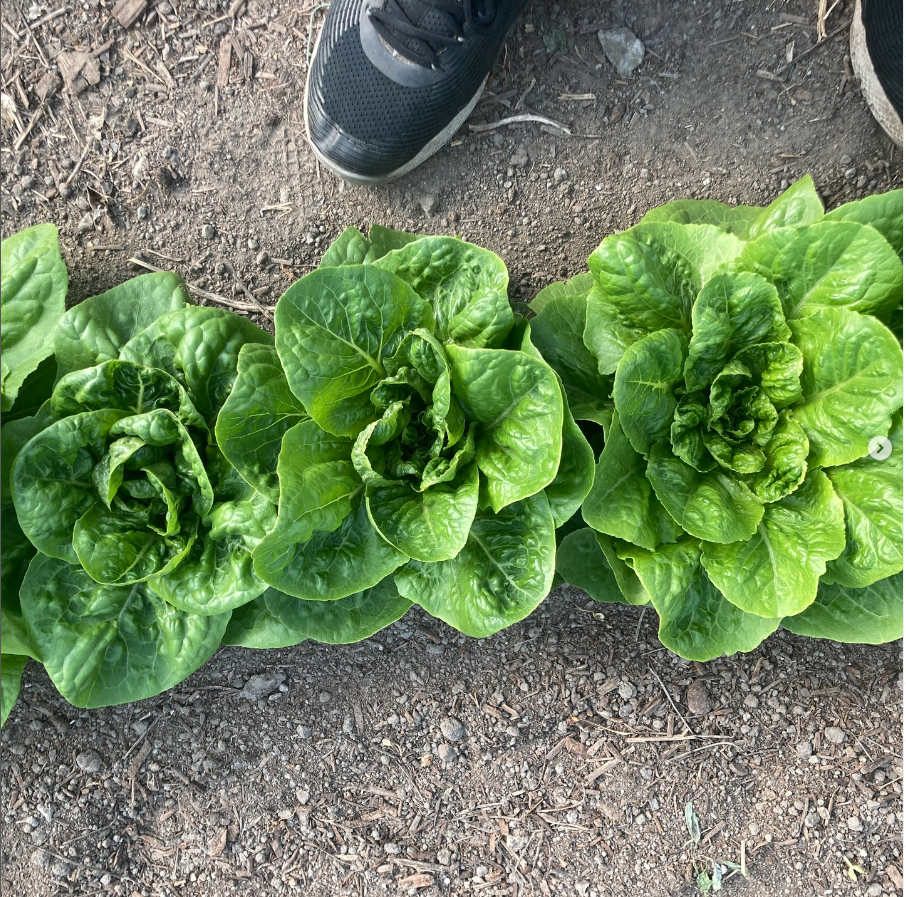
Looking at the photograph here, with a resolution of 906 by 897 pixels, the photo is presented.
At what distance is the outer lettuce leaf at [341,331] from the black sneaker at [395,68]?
41.8 inches

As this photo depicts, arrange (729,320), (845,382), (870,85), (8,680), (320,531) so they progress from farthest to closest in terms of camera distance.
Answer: (870,85), (8,680), (320,531), (729,320), (845,382)

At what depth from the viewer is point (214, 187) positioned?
134 inches

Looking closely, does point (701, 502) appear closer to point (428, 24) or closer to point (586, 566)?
point (586, 566)

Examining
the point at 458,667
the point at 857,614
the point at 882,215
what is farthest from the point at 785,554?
the point at 458,667

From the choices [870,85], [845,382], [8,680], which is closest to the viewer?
[845,382]

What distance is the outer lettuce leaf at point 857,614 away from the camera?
107 inches

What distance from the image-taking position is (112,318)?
115 inches

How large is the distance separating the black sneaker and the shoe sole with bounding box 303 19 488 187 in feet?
0.20

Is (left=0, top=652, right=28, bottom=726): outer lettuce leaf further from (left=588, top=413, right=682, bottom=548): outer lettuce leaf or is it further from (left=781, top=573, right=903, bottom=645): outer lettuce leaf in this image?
(left=781, top=573, right=903, bottom=645): outer lettuce leaf

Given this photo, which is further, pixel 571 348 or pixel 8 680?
pixel 8 680

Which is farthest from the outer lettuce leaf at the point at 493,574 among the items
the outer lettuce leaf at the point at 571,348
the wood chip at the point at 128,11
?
the wood chip at the point at 128,11

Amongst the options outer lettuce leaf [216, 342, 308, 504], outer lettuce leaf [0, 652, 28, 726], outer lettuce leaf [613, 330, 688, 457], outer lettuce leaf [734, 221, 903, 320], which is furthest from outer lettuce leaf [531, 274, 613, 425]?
outer lettuce leaf [0, 652, 28, 726]

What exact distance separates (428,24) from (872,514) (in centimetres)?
266

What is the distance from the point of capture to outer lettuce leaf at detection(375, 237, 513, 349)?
251 cm
